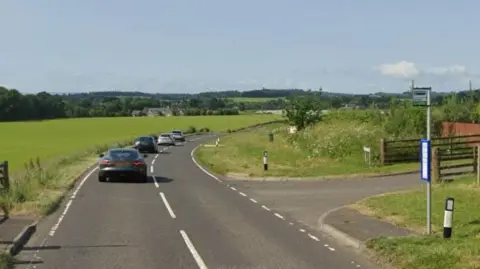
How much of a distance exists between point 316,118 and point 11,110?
8843cm

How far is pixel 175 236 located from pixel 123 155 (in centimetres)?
1552

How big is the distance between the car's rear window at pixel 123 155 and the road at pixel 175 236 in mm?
4867

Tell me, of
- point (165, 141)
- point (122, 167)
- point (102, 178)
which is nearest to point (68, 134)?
point (165, 141)

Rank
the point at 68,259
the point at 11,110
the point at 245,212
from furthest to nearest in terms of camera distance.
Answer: the point at 11,110 < the point at 245,212 < the point at 68,259

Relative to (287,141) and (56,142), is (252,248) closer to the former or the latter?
(287,141)

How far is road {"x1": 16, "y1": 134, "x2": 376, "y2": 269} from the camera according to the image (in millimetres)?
12367

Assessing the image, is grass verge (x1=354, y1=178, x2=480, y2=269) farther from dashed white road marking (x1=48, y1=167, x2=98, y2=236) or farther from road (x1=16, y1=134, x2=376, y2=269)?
dashed white road marking (x1=48, y1=167, x2=98, y2=236)

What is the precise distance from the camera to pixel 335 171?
31.7 m

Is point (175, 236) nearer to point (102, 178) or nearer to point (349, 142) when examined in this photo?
point (102, 178)

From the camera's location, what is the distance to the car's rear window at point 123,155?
3029 centimetres

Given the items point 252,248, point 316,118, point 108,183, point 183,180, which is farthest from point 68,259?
point 316,118

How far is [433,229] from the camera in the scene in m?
14.8

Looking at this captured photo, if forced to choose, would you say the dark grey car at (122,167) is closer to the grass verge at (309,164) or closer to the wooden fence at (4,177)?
the grass verge at (309,164)

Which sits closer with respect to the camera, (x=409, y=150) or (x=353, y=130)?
(x=409, y=150)
